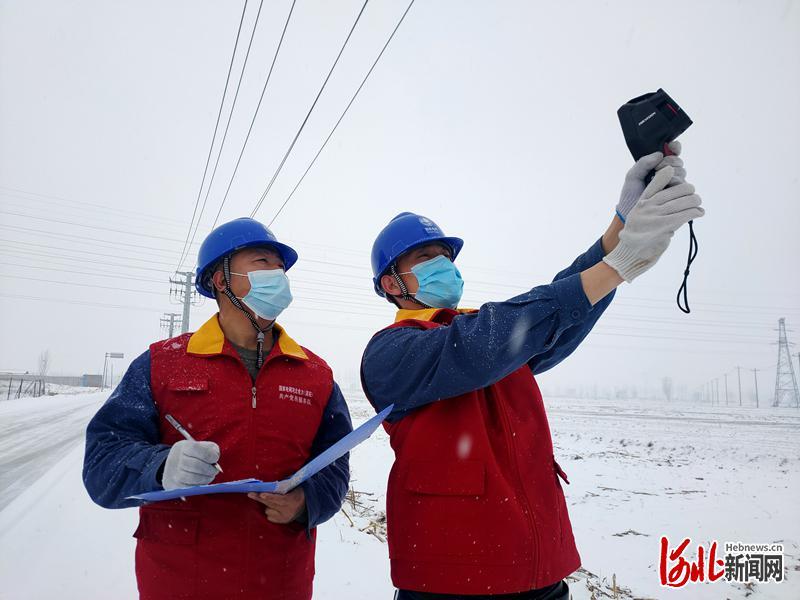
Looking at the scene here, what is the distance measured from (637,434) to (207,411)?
17.2 meters

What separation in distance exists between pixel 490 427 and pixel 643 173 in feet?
3.31

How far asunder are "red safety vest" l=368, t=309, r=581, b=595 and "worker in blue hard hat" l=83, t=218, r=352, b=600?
58 cm

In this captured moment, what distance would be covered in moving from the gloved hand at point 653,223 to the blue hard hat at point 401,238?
981 mm

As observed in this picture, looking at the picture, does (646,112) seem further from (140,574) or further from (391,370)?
(140,574)

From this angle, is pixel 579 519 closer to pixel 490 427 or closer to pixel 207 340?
pixel 490 427

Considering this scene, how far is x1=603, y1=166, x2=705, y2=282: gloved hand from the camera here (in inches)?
54.8

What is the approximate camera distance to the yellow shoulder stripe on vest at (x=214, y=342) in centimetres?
215

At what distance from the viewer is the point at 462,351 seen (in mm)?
1469

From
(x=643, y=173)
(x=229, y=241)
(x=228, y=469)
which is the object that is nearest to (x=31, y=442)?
(x=229, y=241)
